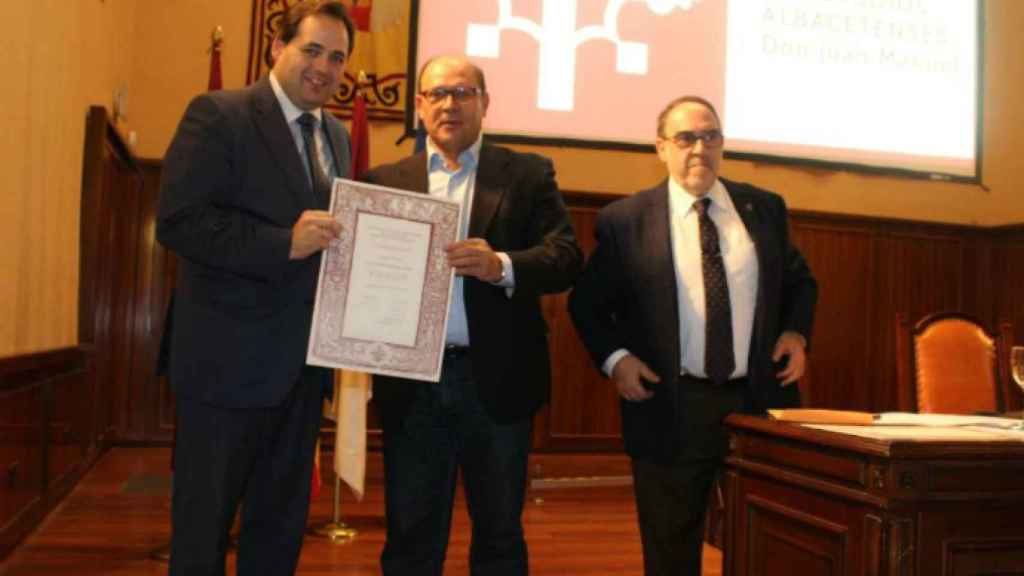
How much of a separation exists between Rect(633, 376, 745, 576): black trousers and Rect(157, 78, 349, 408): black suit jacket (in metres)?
0.83

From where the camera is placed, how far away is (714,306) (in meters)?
2.15

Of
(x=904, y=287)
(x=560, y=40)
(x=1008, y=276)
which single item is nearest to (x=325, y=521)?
(x=560, y=40)

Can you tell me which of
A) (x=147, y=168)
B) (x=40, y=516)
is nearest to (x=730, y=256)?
(x=40, y=516)

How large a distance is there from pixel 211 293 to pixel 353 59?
4280 mm

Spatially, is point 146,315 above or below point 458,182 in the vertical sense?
below

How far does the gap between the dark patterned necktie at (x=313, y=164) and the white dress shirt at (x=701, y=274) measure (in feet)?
2.50

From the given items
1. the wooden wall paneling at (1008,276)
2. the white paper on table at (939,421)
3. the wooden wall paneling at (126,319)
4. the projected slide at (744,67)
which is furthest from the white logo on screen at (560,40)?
the white paper on table at (939,421)

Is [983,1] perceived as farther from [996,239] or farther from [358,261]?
[358,261]

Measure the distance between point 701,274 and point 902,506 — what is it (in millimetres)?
784

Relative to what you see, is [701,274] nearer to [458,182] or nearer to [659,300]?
[659,300]

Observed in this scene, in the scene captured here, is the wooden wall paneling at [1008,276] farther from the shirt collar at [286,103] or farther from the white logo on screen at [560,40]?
the shirt collar at [286,103]

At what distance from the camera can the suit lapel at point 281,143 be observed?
183 cm

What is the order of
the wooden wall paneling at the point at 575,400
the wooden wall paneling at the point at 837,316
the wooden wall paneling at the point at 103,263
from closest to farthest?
the wooden wall paneling at the point at 103,263, the wooden wall paneling at the point at 575,400, the wooden wall paneling at the point at 837,316

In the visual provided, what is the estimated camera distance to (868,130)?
633 centimetres
